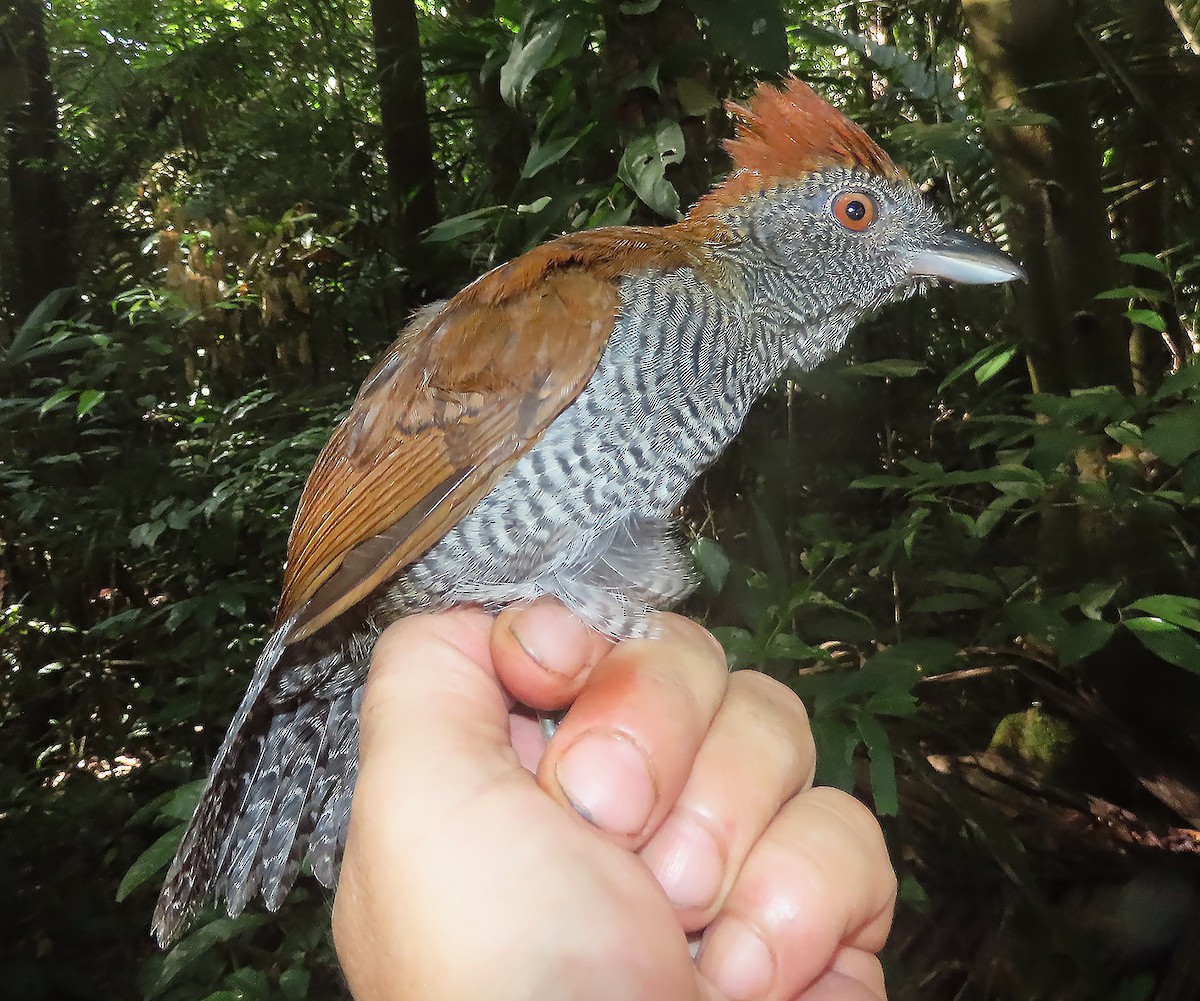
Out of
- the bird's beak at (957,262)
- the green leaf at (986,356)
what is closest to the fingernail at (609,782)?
the bird's beak at (957,262)

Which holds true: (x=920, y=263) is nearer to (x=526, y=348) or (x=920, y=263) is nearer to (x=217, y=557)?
(x=526, y=348)

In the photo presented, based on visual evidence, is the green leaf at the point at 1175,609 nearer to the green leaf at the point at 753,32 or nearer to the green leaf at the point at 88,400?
the green leaf at the point at 753,32

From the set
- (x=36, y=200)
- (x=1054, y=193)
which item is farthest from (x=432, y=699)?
(x=36, y=200)

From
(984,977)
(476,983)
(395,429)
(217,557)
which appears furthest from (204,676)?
(984,977)

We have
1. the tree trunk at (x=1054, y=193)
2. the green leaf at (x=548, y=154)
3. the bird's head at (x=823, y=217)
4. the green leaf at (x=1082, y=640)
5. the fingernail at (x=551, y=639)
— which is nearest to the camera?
the fingernail at (x=551, y=639)

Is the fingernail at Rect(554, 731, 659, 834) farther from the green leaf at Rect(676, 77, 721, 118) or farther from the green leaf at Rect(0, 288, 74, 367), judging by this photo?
the green leaf at Rect(0, 288, 74, 367)

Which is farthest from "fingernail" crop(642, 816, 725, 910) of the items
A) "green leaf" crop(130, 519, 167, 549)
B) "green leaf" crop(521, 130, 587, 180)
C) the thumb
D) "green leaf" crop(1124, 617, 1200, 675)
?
"green leaf" crop(130, 519, 167, 549)
